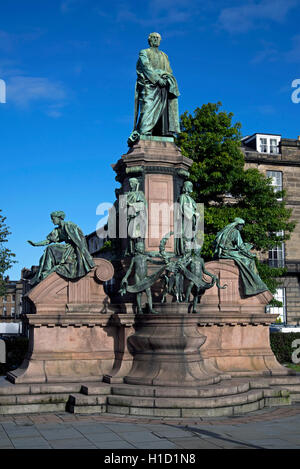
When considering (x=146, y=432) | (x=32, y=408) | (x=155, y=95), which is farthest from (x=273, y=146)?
(x=146, y=432)

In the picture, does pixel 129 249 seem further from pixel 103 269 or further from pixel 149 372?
pixel 149 372

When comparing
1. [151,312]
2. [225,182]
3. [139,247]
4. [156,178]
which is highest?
[225,182]

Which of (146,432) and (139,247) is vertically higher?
(139,247)

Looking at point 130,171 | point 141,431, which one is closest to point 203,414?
point 141,431

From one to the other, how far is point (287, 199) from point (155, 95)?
3145 centimetres

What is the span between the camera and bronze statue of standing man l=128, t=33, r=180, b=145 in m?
15.7

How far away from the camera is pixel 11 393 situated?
36.0 ft

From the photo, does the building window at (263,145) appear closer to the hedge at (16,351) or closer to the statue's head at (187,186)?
the hedge at (16,351)

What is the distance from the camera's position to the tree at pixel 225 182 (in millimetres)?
27516

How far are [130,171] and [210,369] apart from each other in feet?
18.4

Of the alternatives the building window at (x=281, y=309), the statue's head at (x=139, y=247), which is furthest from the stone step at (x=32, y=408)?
the building window at (x=281, y=309)

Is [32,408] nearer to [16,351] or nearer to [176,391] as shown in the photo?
[176,391]

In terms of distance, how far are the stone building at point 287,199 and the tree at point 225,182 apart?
16.0 meters

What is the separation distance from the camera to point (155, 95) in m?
15.8
